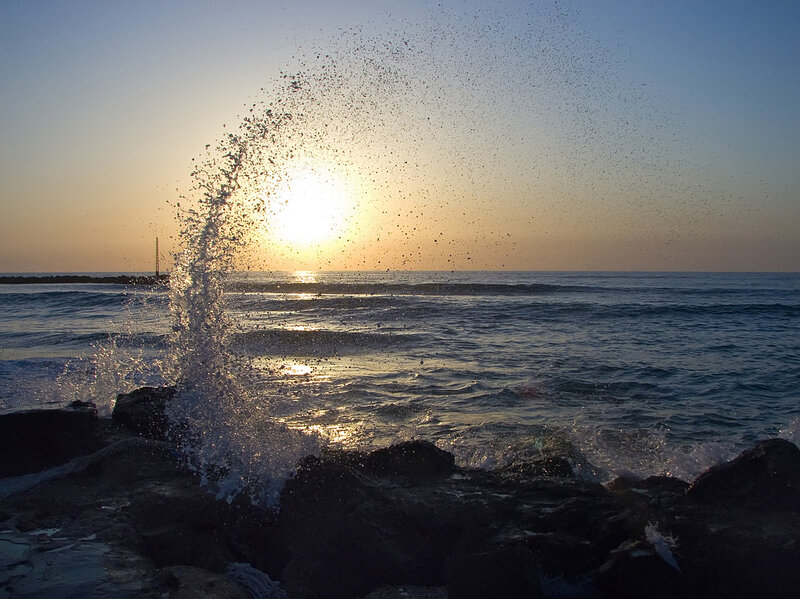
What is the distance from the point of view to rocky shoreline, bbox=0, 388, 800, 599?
11.4 ft

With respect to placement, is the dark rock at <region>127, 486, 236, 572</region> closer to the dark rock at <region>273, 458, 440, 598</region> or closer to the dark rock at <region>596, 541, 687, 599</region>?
the dark rock at <region>273, 458, 440, 598</region>

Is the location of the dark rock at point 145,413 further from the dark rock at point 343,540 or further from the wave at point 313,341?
the wave at point 313,341

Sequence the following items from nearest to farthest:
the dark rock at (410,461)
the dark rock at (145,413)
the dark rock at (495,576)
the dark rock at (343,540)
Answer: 1. the dark rock at (495,576)
2. the dark rock at (343,540)
3. the dark rock at (410,461)
4. the dark rock at (145,413)

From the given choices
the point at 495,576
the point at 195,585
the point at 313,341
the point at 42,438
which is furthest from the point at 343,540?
the point at 313,341

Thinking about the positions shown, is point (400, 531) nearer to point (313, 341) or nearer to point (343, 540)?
point (343, 540)

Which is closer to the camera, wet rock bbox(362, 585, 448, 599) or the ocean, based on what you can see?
wet rock bbox(362, 585, 448, 599)

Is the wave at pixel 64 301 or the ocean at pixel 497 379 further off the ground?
the wave at pixel 64 301

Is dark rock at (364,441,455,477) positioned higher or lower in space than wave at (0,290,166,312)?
lower

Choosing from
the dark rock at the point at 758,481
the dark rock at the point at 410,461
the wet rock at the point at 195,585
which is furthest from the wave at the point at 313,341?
the wet rock at the point at 195,585

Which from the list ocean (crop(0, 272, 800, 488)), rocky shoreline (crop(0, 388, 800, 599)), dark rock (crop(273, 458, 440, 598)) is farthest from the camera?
ocean (crop(0, 272, 800, 488))

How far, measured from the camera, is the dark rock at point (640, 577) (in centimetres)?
348

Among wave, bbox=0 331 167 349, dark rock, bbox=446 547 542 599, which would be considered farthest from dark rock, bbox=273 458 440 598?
wave, bbox=0 331 167 349

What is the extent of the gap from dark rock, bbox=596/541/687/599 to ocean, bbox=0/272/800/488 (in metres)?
2.83

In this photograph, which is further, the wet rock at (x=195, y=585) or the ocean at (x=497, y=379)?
the ocean at (x=497, y=379)
